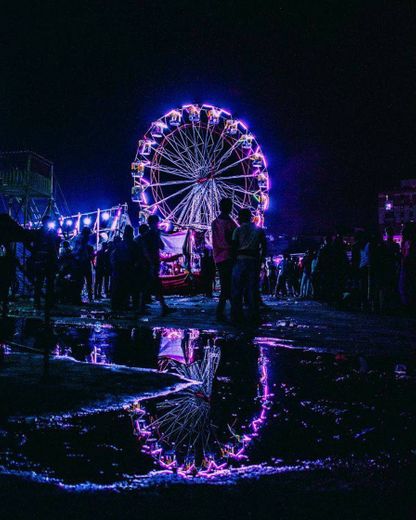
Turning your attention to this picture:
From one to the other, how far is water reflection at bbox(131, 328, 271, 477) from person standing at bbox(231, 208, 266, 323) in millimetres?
3651

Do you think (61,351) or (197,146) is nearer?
(61,351)

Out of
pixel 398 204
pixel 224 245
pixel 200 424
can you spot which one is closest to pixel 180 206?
pixel 224 245

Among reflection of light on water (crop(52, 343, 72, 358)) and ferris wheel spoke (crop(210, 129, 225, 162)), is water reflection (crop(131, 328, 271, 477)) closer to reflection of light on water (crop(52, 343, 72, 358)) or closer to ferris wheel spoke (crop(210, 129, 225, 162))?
reflection of light on water (crop(52, 343, 72, 358))

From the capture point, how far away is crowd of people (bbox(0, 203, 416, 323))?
25.0 ft

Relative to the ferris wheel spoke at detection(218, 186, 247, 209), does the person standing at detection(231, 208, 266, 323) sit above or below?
below

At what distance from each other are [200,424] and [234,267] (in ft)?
17.6

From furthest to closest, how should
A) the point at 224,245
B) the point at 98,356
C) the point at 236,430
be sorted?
1. the point at 224,245
2. the point at 98,356
3. the point at 236,430

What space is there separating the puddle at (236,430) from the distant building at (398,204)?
109853 millimetres

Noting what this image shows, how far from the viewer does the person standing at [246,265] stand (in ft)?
24.7

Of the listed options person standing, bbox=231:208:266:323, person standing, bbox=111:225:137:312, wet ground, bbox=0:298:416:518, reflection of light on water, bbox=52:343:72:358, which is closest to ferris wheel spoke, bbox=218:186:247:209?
person standing, bbox=111:225:137:312

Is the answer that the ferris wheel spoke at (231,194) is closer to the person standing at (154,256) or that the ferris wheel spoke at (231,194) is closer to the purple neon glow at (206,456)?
the person standing at (154,256)

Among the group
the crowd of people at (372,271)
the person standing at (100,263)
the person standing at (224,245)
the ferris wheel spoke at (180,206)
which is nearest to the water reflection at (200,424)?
the person standing at (224,245)

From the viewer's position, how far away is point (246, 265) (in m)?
7.57

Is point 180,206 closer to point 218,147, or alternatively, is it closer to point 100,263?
point 218,147
